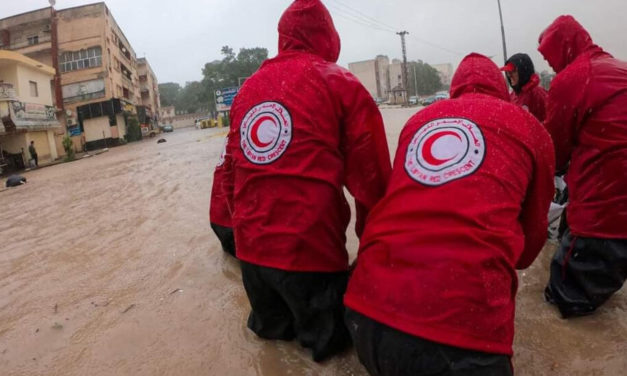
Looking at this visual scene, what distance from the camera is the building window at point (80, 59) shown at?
30984 millimetres

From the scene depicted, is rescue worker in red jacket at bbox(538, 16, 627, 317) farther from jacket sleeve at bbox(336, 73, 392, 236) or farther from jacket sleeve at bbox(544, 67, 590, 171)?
jacket sleeve at bbox(336, 73, 392, 236)

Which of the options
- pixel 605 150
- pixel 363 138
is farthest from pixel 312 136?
pixel 605 150

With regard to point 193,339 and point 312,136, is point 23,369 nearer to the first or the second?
point 193,339

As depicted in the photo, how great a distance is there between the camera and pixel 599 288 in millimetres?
2152

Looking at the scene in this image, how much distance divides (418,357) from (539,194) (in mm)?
743

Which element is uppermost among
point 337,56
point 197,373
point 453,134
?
point 337,56

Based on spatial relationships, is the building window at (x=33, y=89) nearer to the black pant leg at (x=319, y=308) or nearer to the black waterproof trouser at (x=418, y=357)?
the black pant leg at (x=319, y=308)

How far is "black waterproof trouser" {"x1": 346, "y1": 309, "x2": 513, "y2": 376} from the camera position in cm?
120

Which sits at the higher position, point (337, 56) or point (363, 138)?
point (337, 56)

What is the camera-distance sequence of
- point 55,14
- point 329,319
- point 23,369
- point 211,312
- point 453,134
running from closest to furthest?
point 453,134 < point 329,319 < point 23,369 < point 211,312 < point 55,14

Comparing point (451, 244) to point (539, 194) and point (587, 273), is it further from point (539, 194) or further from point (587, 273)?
point (587, 273)

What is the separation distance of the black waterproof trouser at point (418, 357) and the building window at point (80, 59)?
3516 centimetres

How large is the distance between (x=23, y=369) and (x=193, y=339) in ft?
2.75

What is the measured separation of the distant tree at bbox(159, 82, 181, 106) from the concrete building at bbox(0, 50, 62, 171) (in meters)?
72.6
